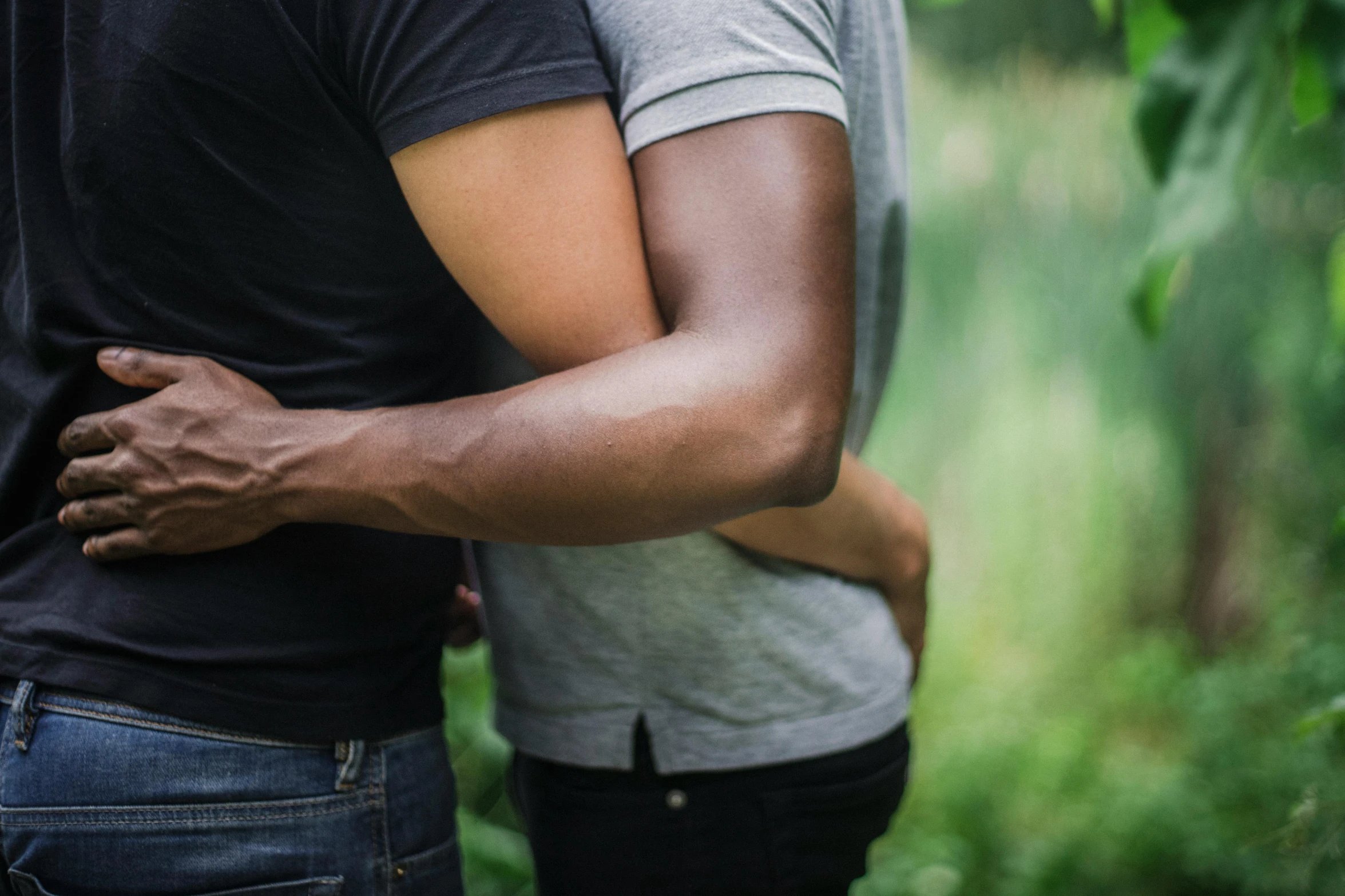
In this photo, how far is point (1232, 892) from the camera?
110 inches

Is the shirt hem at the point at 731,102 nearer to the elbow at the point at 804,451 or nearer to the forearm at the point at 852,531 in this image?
the elbow at the point at 804,451

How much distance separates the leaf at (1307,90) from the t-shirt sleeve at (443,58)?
1.48 feet

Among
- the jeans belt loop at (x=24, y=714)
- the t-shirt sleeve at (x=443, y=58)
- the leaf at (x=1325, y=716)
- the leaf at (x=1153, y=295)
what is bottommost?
the leaf at (x=1325, y=716)

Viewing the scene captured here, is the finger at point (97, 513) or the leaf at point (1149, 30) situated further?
the finger at point (97, 513)

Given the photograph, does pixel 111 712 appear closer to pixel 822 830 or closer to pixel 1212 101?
pixel 822 830

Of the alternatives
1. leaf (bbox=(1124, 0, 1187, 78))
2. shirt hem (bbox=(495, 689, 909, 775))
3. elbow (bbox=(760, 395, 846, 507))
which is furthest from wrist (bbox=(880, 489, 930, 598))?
leaf (bbox=(1124, 0, 1187, 78))

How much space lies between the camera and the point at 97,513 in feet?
2.69

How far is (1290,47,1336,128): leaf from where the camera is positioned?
0.56 metres

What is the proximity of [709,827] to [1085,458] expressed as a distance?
296 cm

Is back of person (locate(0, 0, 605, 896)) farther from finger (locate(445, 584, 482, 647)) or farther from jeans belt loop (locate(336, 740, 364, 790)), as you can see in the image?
finger (locate(445, 584, 482, 647))

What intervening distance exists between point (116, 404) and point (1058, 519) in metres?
3.36

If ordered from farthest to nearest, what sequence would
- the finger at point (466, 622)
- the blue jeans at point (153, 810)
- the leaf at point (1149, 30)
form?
the finger at point (466, 622)
the blue jeans at point (153, 810)
the leaf at point (1149, 30)

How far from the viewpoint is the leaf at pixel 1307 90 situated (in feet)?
1.84

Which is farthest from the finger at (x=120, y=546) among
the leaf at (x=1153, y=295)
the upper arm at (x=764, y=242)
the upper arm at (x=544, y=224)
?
the leaf at (x=1153, y=295)
